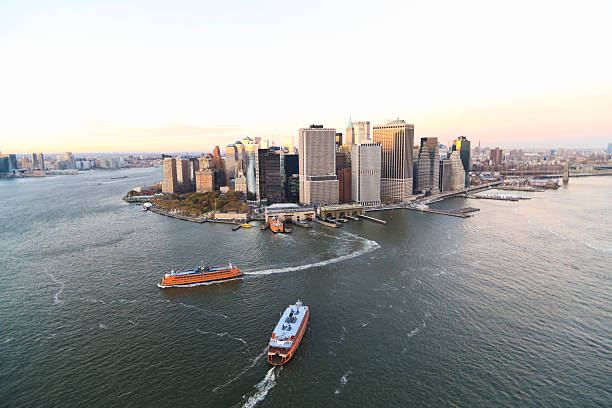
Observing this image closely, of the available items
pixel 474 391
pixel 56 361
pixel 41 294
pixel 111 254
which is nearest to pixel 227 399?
pixel 56 361

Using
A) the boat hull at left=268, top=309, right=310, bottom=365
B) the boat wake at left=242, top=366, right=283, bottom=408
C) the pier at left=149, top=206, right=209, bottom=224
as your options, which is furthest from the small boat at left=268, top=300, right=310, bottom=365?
the pier at left=149, top=206, right=209, bottom=224

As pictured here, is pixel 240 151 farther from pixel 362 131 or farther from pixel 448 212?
pixel 448 212

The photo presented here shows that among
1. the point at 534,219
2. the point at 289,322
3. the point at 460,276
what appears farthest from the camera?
the point at 534,219

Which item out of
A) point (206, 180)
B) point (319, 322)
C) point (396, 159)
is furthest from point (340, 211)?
point (206, 180)

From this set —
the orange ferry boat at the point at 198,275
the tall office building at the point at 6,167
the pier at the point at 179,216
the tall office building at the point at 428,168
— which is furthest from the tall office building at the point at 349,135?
the tall office building at the point at 6,167

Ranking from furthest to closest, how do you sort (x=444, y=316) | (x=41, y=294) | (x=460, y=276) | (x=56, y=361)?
1. (x=460, y=276)
2. (x=41, y=294)
3. (x=444, y=316)
4. (x=56, y=361)

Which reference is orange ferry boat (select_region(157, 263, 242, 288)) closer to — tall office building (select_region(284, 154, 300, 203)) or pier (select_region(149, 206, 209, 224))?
pier (select_region(149, 206, 209, 224))

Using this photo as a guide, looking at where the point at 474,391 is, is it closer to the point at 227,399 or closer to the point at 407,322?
the point at 407,322

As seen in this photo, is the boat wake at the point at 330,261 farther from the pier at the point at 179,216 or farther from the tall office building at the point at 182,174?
the tall office building at the point at 182,174
